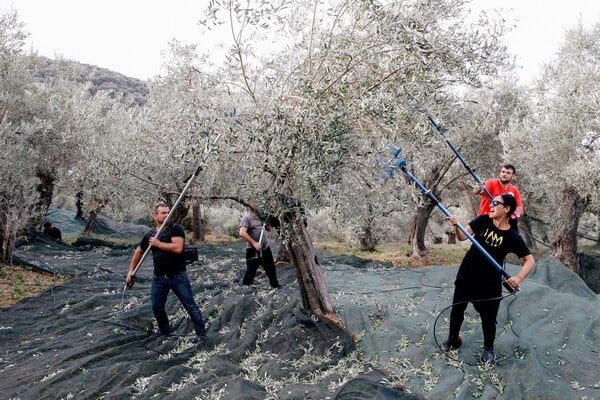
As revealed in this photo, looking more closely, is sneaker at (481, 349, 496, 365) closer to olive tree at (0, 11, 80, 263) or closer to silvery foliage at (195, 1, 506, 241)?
silvery foliage at (195, 1, 506, 241)

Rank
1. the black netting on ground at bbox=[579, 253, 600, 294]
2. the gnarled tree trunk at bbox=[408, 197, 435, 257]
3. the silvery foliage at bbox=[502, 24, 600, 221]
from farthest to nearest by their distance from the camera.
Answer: the gnarled tree trunk at bbox=[408, 197, 435, 257] < the black netting on ground at bbox=[579, 253, 600, 294] < the silvery foliage at bbox=[502, 24, 600, 221]

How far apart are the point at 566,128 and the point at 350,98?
31.6 feet

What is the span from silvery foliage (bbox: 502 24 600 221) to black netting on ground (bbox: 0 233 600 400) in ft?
13.3

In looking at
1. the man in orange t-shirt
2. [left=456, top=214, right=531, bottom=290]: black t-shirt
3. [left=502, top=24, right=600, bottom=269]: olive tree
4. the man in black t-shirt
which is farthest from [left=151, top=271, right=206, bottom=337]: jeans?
[left=502, top=24, right=600, bottom=269]: olive tree

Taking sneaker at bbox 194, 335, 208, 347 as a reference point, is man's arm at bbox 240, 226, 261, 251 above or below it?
above

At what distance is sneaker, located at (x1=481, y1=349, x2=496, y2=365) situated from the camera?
5681mm

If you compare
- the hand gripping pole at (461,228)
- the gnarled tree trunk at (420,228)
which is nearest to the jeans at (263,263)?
the hand gripping pole at (461,228)

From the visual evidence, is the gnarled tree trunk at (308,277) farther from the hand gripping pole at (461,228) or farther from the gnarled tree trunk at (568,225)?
the gnarled tree trunk at (568,225)

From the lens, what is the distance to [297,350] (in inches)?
257

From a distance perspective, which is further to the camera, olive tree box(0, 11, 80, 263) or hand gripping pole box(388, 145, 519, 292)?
olive tree box(0, 11, 80, 263)

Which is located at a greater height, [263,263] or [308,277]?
[308,277]

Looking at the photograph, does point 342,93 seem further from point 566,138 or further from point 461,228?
point 566,138

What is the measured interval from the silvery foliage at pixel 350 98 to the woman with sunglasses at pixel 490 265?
3.64 ft

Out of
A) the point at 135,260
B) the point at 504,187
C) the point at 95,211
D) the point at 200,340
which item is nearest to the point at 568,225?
the point at 504,187
